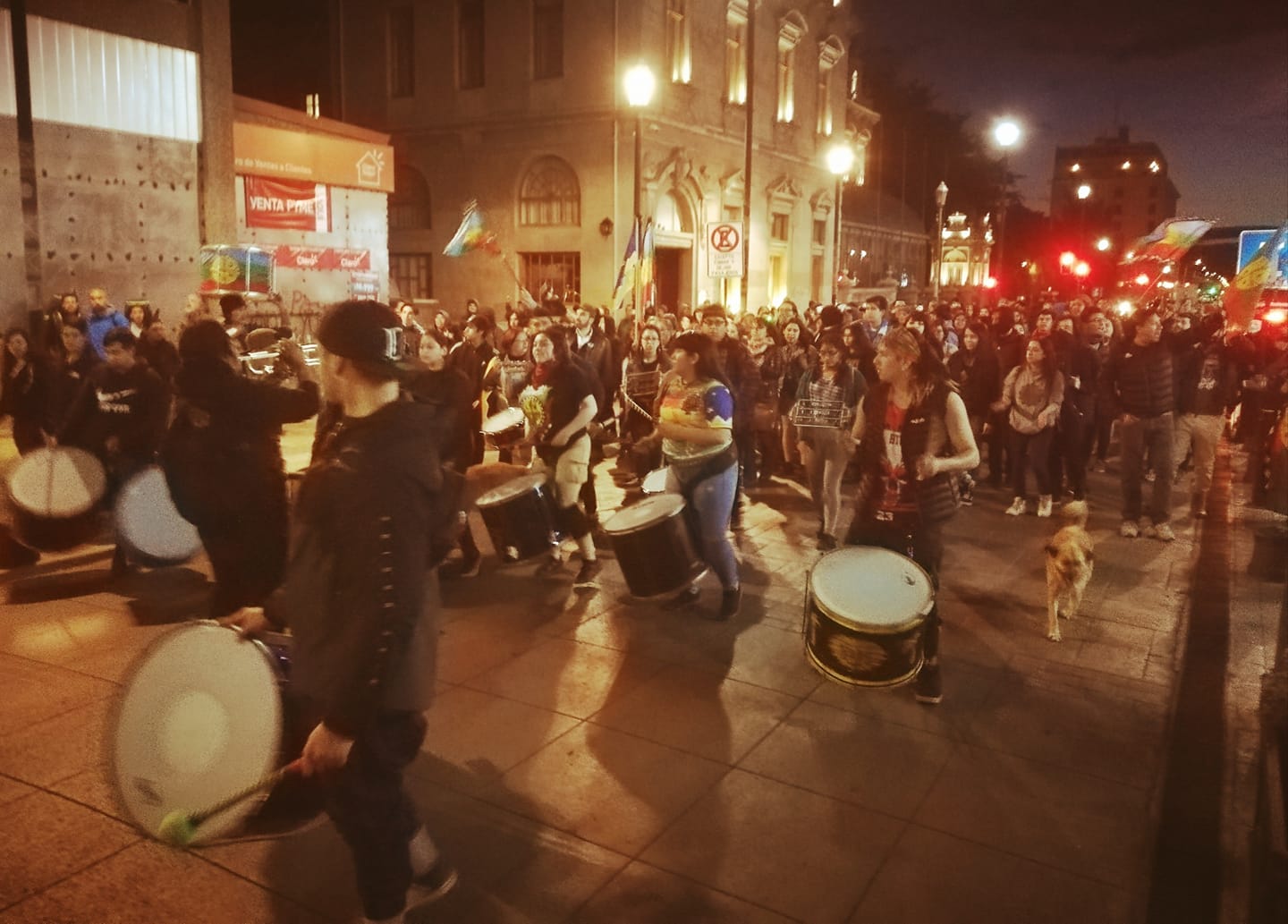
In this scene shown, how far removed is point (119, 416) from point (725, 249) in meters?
11.3

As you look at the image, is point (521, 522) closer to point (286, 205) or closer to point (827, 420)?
point (827, 420)

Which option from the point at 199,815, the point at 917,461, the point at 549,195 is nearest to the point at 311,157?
the point at 549,195

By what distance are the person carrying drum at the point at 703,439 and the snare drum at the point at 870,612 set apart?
1483 millimetres

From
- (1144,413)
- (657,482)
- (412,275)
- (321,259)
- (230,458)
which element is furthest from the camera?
(412,275)

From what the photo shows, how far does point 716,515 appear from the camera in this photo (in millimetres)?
6535

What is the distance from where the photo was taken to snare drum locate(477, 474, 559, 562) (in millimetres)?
7043

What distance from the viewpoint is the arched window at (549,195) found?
1023 inches

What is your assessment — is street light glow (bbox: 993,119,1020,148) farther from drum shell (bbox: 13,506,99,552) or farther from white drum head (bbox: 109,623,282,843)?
white drum head (bbox: 109,623,282,843)

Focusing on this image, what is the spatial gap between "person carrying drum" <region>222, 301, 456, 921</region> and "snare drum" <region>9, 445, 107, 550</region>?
4.94 metres

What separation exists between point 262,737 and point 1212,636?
6111 mm

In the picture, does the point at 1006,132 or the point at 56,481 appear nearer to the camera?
the point at 56,481

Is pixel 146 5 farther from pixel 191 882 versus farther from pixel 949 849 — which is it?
pixel 949 849

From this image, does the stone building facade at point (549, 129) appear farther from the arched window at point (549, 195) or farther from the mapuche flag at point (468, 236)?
the mapuche flag at point (468, 236)

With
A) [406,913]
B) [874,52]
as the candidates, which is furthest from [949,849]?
[874,52]
